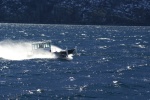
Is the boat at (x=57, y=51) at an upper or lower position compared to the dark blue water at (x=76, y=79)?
upper

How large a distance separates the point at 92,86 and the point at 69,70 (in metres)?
19.4

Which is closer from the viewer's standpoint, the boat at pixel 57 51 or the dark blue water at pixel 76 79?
the dark blue water at pixel 76 79

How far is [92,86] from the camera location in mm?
74500

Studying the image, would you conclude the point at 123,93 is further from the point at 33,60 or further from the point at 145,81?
the point at 33,60

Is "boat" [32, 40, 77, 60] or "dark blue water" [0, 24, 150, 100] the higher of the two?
"boat" [32, 40, 77, 60]

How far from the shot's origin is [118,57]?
120 metres

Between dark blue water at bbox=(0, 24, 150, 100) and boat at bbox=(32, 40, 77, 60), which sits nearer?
dark blue water at bbox=(0, 24, 150, 100)

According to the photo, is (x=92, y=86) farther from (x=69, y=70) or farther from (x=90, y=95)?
(x=69, y=70)

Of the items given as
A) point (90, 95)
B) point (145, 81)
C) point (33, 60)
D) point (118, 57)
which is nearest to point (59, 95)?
point (90, 95)

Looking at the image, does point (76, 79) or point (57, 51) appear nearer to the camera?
point (76, 79)

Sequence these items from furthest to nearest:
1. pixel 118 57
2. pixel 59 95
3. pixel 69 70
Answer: pixel 118 57 → pixel 69 70 → pixel 59 95

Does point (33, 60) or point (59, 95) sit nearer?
point (59, 95)

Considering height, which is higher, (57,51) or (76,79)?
(57,51)

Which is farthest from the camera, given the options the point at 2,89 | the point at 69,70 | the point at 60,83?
the point at 69,70
